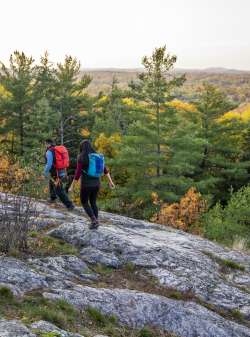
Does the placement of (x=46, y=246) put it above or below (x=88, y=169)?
below

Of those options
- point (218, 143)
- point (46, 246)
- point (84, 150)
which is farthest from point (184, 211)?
point (46, 246)

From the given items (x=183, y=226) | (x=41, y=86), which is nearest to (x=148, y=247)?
(x=183, y=226)

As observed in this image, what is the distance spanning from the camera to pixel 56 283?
23.5ft

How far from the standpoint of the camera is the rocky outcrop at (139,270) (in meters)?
6.96

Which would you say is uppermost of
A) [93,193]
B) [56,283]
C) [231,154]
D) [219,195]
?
[93,193]

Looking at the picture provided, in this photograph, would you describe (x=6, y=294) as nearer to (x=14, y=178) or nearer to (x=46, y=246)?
(x=46, y=246)

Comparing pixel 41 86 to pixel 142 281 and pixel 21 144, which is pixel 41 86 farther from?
pixel 142 281

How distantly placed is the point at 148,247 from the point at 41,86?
102 feet

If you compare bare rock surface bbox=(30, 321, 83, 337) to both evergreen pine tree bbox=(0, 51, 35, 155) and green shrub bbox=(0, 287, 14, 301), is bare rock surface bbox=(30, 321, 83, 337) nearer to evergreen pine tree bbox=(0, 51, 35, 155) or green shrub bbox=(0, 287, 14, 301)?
green shrub bbox=(0, 287, 14, 301)

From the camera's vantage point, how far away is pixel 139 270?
345 inches

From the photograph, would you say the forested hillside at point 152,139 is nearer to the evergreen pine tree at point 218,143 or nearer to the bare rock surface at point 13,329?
the evergreen pine tree at point 218,143

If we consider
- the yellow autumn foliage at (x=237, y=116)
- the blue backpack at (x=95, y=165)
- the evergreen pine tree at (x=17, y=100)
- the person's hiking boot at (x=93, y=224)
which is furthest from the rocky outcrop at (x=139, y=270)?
the yellow autumn foliage at (x=237, y=116)

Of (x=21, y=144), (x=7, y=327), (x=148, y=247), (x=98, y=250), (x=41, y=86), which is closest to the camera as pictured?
(x=7, y=327)

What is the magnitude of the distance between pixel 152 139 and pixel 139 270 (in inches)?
875
